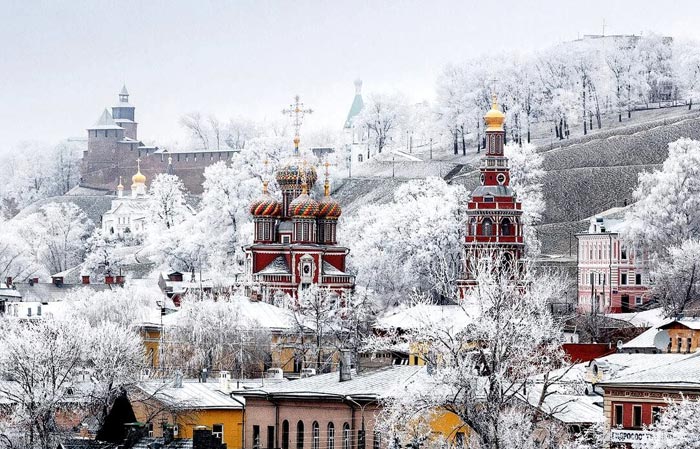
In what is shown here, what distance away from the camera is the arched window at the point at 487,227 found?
11706 cm

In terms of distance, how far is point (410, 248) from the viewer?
128125 mm

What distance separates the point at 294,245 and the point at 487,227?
32.7 feet

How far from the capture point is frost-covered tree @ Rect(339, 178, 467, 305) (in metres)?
127

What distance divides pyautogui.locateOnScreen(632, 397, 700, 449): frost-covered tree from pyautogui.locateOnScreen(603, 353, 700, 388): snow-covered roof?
3.15 m

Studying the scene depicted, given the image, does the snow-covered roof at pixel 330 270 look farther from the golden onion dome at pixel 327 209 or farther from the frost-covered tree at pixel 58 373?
the frost-covered tree at pixel 58 373

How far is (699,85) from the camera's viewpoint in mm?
182375

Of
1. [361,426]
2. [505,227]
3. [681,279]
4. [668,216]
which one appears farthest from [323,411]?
[668,216]

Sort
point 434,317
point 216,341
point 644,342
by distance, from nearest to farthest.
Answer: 1. point 434,317
2. point 644,342
3. point 216,341

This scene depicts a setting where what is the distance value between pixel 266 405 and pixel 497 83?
111 metres

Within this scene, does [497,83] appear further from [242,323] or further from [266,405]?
[266,405]

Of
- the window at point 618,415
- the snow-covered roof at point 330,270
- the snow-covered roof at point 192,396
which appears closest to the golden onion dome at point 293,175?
the snow-covered roof at point 330,270

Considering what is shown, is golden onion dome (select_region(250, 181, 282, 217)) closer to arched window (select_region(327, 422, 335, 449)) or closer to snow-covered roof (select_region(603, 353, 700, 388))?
arched window (select_region(327, 422, 335, 449))

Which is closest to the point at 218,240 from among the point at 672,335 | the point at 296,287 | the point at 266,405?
the point at 296,287

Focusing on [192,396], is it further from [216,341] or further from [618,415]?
[216,341]
